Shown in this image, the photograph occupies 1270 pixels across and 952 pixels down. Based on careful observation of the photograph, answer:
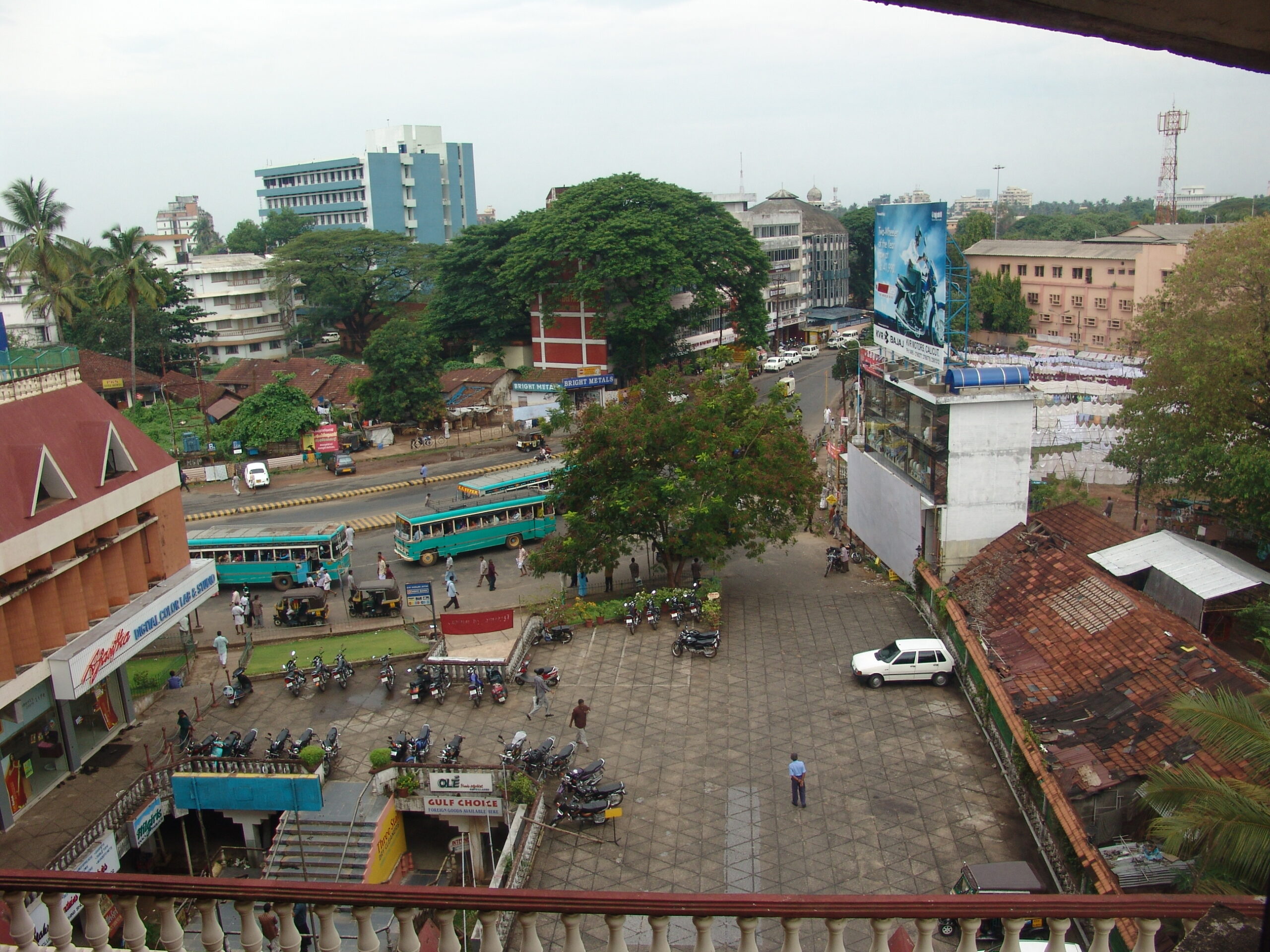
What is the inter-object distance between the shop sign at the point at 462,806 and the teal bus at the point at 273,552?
13082 mm

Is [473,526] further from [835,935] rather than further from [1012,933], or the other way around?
[1012,933]

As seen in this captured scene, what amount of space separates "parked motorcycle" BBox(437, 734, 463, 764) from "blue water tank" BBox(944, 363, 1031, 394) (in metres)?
12.2

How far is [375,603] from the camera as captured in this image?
2384cm

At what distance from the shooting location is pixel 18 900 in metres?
4.85

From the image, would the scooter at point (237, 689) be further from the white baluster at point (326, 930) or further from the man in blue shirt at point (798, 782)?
the white baluster at point (326, 930)

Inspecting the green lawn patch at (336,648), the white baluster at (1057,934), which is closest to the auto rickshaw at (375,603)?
the green lawn patch at (336,648)

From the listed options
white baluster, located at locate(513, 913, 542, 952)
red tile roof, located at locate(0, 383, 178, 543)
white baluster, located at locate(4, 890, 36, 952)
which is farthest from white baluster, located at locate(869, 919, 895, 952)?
red tile roof, located at locate(0, 383, 178, 543)

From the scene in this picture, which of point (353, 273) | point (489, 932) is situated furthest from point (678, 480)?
point (353, 273)

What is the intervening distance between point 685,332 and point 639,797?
4358 cm

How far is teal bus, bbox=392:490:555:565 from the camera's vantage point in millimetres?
27859

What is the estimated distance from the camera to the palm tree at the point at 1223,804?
7.88 metres

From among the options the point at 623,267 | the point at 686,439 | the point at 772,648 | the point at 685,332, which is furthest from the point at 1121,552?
the point at 685,332

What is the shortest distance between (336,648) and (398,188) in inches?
2784

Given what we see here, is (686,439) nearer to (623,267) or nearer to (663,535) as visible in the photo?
(663,535)
